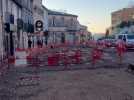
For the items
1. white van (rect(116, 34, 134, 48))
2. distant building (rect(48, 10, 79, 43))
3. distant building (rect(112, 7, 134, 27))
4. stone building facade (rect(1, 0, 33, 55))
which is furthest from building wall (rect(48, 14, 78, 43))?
stone building facade (rect(1, 0, 33, 55))

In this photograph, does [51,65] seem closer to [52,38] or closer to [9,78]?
[9,78]

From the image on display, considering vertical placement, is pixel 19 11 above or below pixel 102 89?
above

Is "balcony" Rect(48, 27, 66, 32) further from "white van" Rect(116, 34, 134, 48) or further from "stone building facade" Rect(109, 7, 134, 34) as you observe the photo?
"white van" Rect(116, 34, 134, 48)

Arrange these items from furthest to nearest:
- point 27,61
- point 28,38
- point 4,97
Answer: point 28,38 < point 27,61 < point 4,97

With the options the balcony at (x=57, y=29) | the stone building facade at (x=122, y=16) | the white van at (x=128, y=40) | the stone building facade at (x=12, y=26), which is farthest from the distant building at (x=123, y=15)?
the stone building facade at (x=12, y=26)

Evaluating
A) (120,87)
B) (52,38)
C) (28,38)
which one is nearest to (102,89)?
(120,87)

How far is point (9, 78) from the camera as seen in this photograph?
17906 millimetres

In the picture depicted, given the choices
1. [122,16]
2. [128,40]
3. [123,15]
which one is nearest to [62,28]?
[123,15]

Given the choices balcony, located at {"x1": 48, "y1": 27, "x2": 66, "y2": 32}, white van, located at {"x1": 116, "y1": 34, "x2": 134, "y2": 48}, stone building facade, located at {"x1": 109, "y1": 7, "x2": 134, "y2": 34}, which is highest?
stone building facade, located at {"x1": 109, "y1": 7, "x2": 134, "y2": 34}

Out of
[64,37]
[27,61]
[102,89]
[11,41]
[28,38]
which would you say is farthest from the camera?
[64,37]

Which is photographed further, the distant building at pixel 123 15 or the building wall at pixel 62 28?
the distant building at pixel 123 15

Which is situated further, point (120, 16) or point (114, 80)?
point (120, 16)

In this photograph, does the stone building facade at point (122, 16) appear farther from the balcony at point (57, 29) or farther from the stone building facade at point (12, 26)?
the stone building facade at point (12, 26)

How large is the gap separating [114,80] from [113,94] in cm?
398
